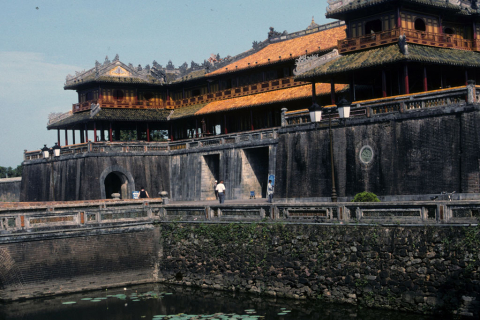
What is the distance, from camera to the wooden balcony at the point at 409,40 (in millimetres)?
31844

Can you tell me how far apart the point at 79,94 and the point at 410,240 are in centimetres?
3949

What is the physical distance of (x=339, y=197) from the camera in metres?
29.3

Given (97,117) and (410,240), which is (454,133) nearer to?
(410,240)

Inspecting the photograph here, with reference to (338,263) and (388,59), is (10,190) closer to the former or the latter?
(388,59)

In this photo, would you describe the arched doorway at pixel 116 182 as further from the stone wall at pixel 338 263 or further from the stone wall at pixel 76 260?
the stone wall at pixel 338 263

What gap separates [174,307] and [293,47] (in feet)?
88.3

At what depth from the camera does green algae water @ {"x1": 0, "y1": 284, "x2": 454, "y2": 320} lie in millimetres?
18984

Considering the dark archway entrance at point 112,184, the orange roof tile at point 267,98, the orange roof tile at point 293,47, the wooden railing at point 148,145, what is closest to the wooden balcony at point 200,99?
the orange roof tile at point 267,98

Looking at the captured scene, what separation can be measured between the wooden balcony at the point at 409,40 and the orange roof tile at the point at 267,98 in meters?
3.05

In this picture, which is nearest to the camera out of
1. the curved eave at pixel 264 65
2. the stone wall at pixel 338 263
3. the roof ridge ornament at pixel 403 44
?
the stone wall at pixel 338 263

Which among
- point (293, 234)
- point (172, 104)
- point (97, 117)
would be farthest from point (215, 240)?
point (172, 104)

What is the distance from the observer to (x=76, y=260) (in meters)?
23.8

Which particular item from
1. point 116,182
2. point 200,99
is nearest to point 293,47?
point 200,99

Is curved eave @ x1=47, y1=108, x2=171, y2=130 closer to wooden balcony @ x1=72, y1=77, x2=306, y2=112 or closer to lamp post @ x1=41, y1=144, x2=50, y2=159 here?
wooden balcony @ x1=72, y1=77, x2=306, y2=112
